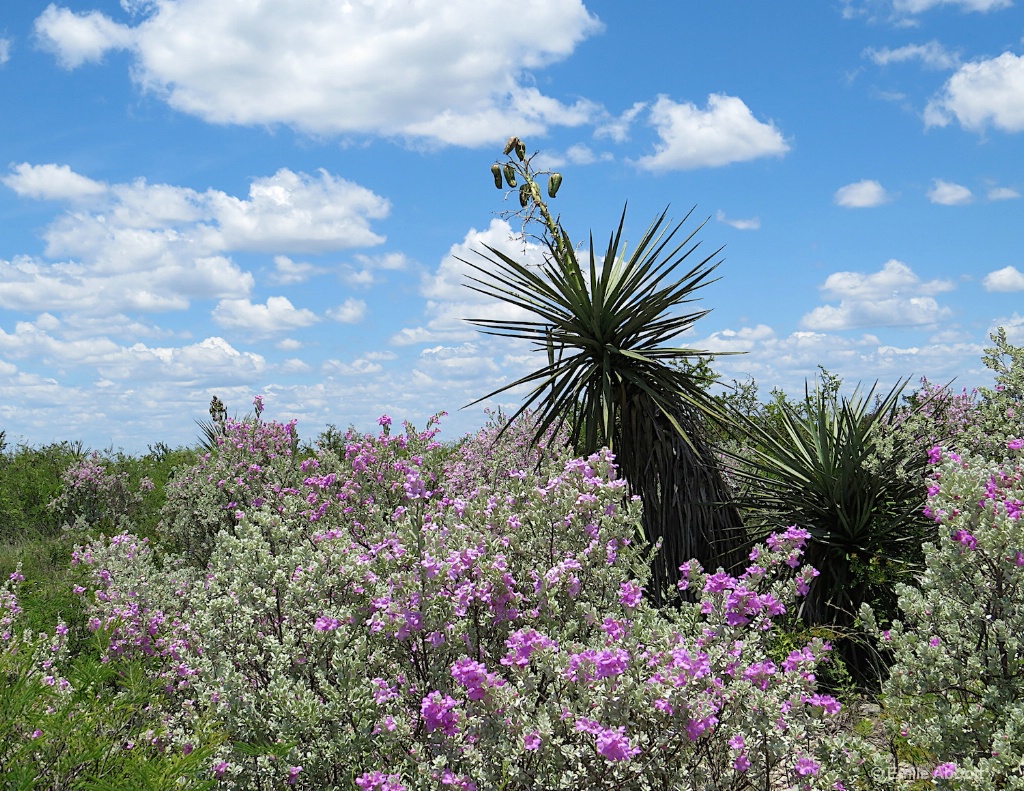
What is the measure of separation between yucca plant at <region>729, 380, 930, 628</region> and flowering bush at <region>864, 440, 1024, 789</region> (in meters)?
2.86

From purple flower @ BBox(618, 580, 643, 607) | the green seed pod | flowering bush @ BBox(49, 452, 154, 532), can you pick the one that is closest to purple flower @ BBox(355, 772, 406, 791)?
purple flower @ BBox(618, 580, 643, 607)

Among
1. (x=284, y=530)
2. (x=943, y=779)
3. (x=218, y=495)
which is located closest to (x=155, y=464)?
(x=218, y=495)

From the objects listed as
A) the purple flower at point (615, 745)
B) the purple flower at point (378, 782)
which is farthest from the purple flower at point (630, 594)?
the purple flower at point (378, 782)

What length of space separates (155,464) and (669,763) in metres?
16.4

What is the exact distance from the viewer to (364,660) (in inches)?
140

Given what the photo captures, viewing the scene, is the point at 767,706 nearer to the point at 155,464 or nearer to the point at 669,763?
the point at 669,763

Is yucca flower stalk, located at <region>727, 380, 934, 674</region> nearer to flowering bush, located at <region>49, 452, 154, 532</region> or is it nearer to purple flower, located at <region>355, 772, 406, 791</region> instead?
purple flower, located at <region>355, 772, 406, 791</region>

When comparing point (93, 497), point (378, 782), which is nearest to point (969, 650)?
point (378, 782)

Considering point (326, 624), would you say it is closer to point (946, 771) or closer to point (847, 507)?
point (946, 771)

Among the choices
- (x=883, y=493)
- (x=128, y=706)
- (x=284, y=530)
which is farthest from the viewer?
(x=883, y=493)

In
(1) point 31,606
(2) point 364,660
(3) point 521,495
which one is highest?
(3) point 521,495

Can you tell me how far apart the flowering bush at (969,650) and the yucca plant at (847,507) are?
2863 millimetres

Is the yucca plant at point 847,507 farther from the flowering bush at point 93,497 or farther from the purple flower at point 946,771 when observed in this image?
the flowering bush at point 93,497

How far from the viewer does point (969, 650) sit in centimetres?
356
